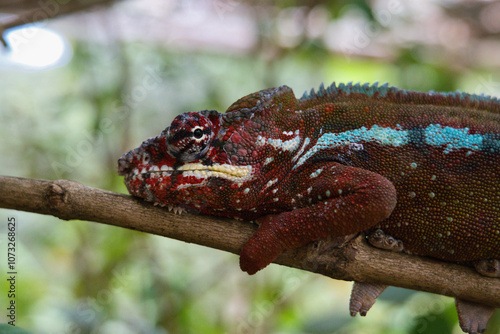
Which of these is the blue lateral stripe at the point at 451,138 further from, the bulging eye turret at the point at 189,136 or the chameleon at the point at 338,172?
the bulging eye turret at the point at 189,136

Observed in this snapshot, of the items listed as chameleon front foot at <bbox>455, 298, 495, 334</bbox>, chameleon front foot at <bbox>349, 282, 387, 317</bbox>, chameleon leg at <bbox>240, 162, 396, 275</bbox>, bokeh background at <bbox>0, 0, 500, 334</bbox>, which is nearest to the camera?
chameleon leg at <bbox>240, 162, 396, 275</bbox>

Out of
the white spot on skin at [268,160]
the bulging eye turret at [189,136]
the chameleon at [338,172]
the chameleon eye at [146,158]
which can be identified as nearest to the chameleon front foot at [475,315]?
the chameleon at [338,172]

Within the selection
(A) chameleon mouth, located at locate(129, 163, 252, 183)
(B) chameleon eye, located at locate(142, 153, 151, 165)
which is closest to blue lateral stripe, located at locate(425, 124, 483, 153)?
(A) chameleon mouth, located at locate(129, 163, 252, 183)

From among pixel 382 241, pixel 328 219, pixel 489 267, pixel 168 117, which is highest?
pixel 328 219

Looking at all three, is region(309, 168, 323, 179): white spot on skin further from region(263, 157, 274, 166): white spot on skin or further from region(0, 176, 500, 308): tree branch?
region(0, 176, 500, 308): tree branch

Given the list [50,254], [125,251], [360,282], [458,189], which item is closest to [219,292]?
[125,251]

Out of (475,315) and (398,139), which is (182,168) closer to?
(398,139)

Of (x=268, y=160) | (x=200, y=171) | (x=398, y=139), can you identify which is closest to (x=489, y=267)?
(x=398, y=139)
